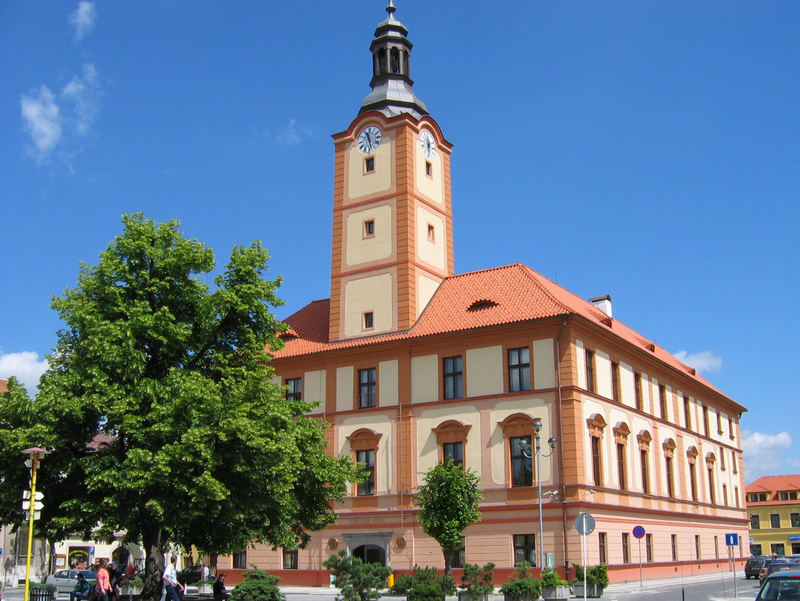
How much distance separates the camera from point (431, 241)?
4872cm

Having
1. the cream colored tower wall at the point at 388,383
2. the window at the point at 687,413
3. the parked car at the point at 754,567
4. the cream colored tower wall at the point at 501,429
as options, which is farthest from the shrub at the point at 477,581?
the window at the point at 687,413

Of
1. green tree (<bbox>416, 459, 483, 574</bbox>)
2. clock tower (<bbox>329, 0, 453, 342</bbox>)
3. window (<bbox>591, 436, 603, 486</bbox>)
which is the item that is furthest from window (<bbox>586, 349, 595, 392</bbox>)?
clock tower (<bbox>329, 0, 453, 342</bbox>)

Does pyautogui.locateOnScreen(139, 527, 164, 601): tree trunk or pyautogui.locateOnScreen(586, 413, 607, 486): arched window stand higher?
pyautogui.locateOnScreen(586, 413, 607, 486): arched window

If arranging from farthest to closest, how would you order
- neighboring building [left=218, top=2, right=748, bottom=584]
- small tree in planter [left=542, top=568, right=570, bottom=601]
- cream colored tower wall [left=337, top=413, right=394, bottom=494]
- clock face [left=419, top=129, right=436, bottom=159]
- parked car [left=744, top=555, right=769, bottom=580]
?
parked car [left=744, top=555, right=769, bottom=580]
clock face [left=419, top=129, right=436, bottom=159]
cream colored tower wall [left=337, top=413, right=394, bottom=494]
neighboring building [left=218, top=2, right=748, bottom=584]
small tree in planter [left=542, top=568, right=570, bottom=601]

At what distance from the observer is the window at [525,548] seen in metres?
38.8

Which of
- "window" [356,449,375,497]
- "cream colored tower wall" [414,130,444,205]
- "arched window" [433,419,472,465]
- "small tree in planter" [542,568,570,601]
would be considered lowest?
"small tree in planter" [542,568,570,601]

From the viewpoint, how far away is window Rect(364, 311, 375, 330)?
46.7m

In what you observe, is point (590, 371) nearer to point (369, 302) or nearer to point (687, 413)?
point (369, 302)

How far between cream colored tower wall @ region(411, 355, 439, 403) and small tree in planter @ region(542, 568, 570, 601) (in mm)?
12408

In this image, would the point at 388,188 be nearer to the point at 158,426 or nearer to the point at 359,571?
the point at 158,426

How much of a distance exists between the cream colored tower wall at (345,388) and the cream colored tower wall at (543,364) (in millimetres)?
10059

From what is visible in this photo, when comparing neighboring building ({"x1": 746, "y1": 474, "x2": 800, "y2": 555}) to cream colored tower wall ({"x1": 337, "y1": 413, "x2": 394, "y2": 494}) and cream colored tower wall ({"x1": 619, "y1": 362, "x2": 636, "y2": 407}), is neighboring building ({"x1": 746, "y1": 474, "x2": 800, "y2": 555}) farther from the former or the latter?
cream colored tower wall ({"x1": 337, "y1": 413, "x2": 394, "y2": 494})

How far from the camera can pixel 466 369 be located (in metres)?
42.6

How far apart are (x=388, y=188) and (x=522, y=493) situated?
17.9m
